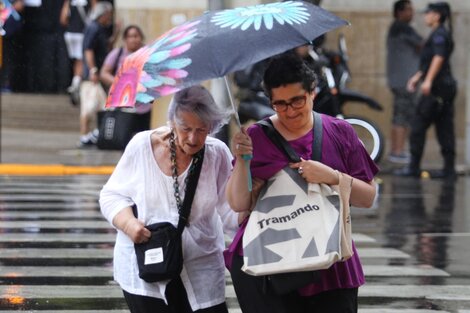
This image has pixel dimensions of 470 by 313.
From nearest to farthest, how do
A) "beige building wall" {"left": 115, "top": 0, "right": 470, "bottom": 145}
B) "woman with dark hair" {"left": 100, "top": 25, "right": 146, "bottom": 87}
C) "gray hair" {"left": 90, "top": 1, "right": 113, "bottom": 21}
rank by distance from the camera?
"woman with dark hair" {"left": 100, "top": 25, "right": 146, "bottom": 87}, "gray hair" {"left": 90, "top": 1, "right": 113, "bottom": 21}, "beige building wall" {"left": 115, "top": 0, "right": 470, "bottom": 145}

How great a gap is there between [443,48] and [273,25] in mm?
11472

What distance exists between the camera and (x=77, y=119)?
20359mm

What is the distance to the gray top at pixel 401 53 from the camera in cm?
1784

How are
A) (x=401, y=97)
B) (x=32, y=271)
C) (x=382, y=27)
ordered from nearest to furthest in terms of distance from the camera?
(x=32, y=271)
(x=401, y=97)
(x=382, y=27)

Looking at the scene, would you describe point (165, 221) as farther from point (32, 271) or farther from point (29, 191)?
point (29, 191)

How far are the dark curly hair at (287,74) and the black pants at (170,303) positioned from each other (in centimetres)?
92

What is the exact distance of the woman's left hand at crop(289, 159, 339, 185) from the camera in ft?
15.4

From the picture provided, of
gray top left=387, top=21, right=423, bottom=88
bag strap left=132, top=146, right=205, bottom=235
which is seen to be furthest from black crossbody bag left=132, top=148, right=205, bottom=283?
gray top left=387, top=21, right=423, bottom=88

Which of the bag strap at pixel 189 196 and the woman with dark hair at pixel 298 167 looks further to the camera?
the bag strap at pixel 189 196

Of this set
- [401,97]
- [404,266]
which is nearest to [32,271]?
[404,266]

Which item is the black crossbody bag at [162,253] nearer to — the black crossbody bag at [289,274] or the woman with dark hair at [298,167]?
the woman with dark hair at [298,167]

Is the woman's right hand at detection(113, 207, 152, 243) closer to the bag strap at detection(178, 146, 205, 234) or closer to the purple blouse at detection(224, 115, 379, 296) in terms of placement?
the bag strap at detection(178, 146, 205, 234)

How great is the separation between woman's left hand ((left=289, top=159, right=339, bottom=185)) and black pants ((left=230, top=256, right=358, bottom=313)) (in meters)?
0.46

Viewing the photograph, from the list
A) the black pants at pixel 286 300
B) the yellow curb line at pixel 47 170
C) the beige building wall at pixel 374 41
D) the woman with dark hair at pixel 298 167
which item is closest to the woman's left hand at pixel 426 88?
the beige building wall at pixel 374 41
